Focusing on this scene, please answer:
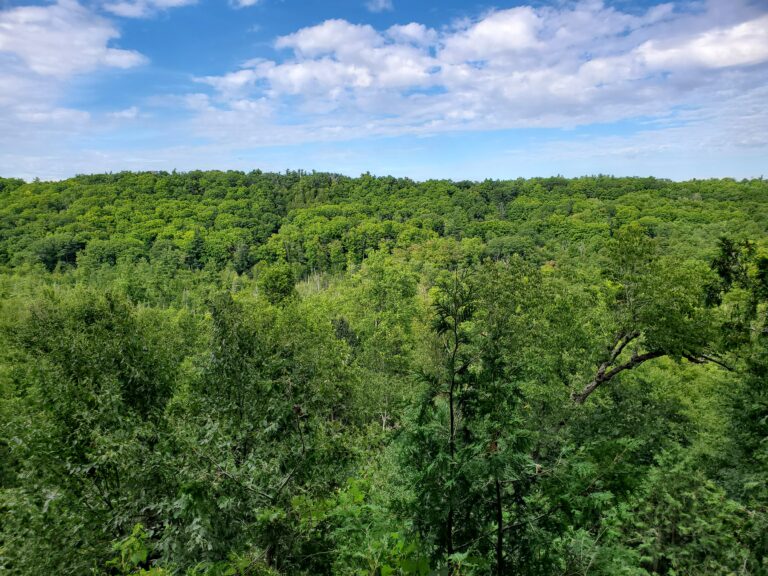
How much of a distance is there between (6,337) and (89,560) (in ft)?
59.9

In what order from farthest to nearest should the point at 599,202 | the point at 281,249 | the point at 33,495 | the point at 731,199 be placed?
the point at 599,202, the point at 281,249, the point at 731,199, the point at 33,495

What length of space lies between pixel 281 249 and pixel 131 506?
8829 centimetres

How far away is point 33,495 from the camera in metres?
7.39

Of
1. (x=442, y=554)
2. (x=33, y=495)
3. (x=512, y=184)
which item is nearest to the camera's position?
(x=442, y=554)

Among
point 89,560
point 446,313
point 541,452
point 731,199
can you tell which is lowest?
point 541,452

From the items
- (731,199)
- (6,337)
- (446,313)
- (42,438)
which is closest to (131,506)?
(42,438)

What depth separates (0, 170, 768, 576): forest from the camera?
150 inches

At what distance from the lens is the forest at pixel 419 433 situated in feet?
12.5

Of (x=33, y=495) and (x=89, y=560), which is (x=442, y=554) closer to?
(x=89, y=560)

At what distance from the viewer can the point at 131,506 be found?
6977mm

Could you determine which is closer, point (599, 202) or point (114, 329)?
point (114, 329)

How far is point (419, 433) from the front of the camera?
389 cm

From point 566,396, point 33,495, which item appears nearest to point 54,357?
point 33,495

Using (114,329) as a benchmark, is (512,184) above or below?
above
